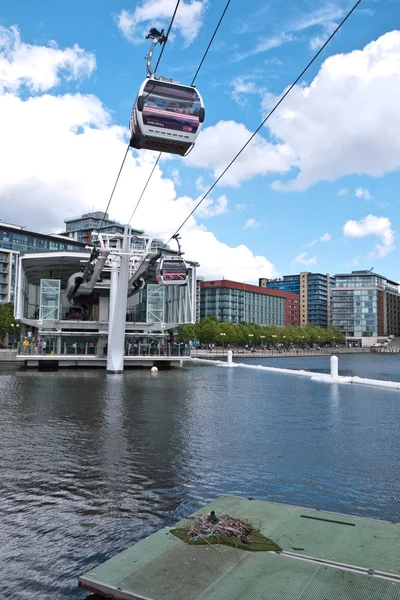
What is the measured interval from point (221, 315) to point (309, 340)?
110ft

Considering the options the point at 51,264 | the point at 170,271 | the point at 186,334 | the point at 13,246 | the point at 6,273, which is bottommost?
the point at 186,334

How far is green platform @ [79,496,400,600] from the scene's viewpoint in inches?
237

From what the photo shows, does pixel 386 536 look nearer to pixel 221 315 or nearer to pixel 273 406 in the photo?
pixel 273 406

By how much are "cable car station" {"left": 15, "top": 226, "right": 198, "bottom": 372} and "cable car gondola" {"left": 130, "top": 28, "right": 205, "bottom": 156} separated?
2506 cm

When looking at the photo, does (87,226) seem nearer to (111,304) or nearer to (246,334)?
(246,334)

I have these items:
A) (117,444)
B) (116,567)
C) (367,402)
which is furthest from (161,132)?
(367,402)

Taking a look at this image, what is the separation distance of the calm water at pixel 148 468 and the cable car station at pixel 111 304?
20.6 meters

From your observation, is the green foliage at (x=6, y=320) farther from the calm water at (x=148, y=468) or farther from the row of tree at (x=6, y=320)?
the calm water at (x=148, y=468)

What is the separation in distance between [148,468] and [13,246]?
12919 centimetres

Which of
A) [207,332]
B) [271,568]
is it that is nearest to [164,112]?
[271,568]

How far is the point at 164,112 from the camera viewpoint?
16.7 m

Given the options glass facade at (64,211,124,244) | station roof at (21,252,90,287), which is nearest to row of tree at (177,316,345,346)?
glass facade at (64,211,124,244)

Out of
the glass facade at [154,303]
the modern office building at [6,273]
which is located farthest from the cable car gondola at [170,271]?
the modern office building at [6,273]

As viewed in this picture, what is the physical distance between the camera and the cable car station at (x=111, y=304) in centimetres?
4547
